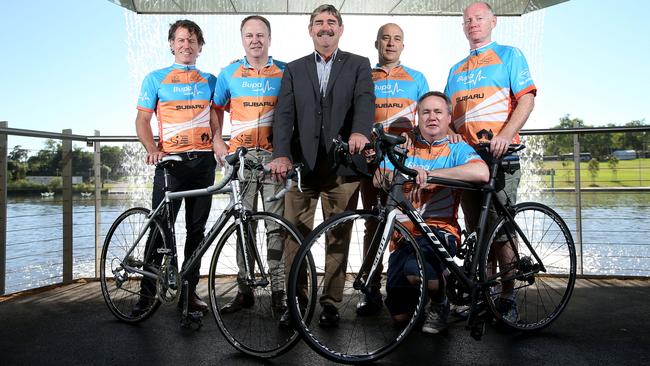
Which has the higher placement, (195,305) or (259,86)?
(259,86)

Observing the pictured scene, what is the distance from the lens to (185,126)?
126 inches

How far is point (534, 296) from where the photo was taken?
353cm

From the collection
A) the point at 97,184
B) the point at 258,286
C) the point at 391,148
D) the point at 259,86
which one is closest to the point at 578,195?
the point at 391,148

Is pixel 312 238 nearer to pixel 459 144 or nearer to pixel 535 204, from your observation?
pixel 459 144

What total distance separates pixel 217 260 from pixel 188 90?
1158mm

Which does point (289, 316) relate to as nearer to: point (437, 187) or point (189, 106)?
point (437, 187)

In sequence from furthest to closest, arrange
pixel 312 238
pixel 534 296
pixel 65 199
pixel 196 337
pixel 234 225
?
pixel 65 199 → pixel 534 296 → pixel 196 337 → pixel 234 225 → pixel 312 238

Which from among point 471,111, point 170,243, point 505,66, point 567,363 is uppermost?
point 505,66

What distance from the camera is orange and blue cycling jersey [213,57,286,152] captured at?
3191 mm

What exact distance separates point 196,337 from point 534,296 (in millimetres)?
2107

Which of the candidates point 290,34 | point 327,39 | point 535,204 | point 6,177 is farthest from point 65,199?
point 290,34

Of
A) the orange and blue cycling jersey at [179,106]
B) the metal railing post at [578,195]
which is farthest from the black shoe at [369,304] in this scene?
the metal railing post at [578,195]

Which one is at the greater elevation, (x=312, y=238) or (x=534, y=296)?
(x=312, y=238)

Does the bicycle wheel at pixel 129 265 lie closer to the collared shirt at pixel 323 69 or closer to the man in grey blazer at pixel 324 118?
the man in grey blazer at pixel 324 118
